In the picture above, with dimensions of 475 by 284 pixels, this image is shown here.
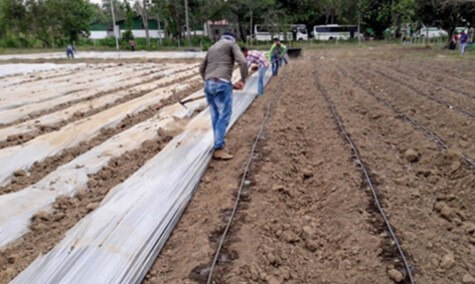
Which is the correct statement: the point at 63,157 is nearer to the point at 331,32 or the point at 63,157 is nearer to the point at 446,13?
the point at 446,13

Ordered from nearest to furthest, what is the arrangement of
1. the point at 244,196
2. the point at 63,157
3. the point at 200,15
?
the point at 244,196
the point at 63,157
the point at 200,15

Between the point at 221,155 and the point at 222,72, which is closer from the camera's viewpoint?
the point at 222,72

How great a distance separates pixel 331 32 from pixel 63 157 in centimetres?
3969

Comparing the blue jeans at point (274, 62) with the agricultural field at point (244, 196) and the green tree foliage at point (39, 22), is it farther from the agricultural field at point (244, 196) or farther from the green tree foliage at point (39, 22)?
the green tree foliage at point (39, 22)

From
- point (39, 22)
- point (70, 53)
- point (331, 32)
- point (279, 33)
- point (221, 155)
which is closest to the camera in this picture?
point (221, 155)

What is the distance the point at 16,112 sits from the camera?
873 cm

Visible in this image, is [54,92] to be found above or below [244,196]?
above

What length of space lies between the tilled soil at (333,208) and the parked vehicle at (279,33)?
31106 millimetres

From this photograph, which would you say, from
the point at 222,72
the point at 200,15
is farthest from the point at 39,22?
the point at 222,72

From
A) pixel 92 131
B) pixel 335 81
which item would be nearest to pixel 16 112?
pixel 92 131

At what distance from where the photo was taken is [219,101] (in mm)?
5500

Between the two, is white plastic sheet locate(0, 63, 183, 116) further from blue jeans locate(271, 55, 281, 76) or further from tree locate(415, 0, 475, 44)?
tree locate(415, 0, 475, 44)

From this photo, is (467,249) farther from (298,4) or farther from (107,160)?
(298,4)

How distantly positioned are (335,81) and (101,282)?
39.7ft
